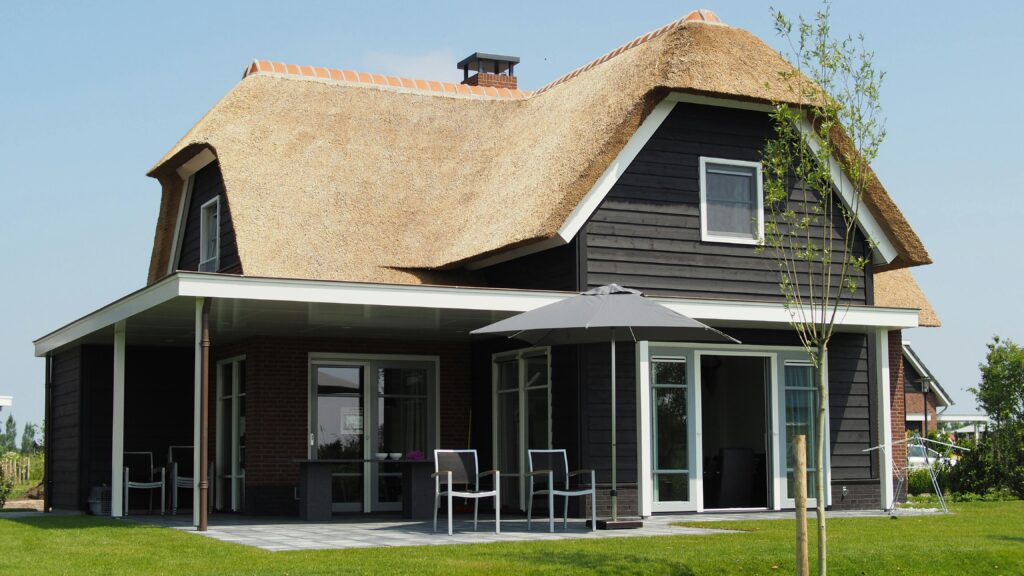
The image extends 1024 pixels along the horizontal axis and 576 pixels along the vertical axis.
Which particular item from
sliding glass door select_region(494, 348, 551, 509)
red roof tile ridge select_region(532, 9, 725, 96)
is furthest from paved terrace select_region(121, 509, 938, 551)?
red roof tile ridge select_region(532, 9, 725, 96)

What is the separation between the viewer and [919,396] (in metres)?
40.2

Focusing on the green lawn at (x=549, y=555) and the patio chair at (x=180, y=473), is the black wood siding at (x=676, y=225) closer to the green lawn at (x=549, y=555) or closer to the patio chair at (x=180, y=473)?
the green lawn at (x=549, y=555)

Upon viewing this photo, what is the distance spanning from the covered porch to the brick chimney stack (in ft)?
18.3

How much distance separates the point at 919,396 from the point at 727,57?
2789cm

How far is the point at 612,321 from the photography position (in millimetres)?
11453

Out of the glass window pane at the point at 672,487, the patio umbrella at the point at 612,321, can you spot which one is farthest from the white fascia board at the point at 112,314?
the glass window pane at the point at 672,487

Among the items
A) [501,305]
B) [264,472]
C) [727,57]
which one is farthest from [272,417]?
[727,57]

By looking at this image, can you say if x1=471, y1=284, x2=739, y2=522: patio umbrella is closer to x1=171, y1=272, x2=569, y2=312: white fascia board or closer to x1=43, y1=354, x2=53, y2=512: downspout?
x1=171, y1=272, x2=569, y2=312: white fascia board

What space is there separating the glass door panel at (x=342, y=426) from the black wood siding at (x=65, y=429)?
355 cm

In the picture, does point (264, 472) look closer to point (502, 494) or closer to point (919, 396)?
point (502, 494)

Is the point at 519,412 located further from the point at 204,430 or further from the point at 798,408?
the point at 204,430

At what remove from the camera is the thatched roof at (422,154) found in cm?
1467

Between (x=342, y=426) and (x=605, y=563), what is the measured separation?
761cm

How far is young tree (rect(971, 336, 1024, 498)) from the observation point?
2055cm
